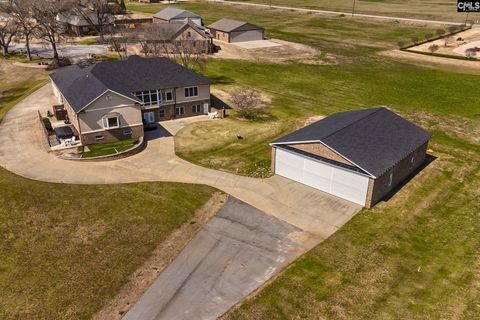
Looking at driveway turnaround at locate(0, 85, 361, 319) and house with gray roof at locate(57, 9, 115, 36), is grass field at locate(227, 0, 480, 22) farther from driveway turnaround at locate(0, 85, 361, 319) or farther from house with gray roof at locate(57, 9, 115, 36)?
driveway turnaround at locate(0, 85, 361, 319)

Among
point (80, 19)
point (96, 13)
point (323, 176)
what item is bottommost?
point (323, 176)

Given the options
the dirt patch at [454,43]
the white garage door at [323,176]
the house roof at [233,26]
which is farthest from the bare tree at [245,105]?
the dirt patch at [454,43]

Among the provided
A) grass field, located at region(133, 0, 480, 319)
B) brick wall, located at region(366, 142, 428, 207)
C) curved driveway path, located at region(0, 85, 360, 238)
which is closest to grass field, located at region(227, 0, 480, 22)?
grass field, located at region(133, 0, 480, 319)

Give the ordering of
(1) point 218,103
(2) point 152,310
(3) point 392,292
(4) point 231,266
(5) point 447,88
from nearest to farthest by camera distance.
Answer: (2) point 152,310 → (3) point 392,292 → (4) point 231,266 → (1) point 218,103 → (5) point 447,88

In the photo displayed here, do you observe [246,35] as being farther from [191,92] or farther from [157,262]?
[157,262]

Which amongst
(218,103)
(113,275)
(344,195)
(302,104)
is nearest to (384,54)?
(302,104)

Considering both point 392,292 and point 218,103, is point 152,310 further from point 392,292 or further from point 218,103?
point 218,103

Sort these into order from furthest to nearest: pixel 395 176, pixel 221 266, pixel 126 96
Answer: pixel 126 96, pixel 395 176, pixel 221 266

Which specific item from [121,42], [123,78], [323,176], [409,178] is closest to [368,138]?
[323,176]
